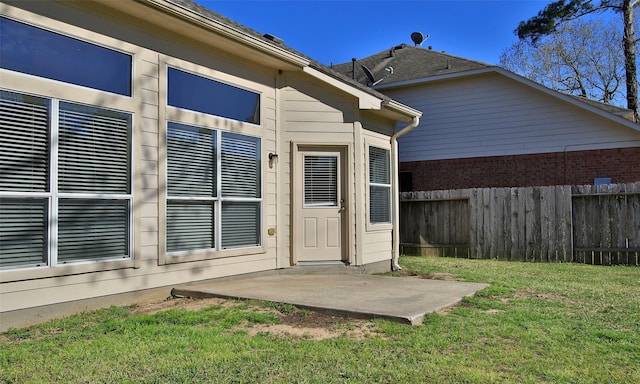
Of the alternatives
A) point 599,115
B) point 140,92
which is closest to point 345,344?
point 140,92

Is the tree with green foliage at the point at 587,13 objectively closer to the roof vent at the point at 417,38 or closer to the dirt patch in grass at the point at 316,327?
the roof vent at the point at 417,38

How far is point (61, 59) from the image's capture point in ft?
15.8

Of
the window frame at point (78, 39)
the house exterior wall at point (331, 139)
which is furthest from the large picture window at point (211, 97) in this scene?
the house exterior wall at point (331, 139)

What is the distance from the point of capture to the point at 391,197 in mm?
9242

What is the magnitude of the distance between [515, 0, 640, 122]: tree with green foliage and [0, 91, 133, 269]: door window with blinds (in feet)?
55.5

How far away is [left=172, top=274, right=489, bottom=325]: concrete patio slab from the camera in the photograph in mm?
4770

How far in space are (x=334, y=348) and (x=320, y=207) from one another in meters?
4.20

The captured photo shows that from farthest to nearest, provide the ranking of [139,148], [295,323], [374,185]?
[374,185] → [139,148] → [295,323]

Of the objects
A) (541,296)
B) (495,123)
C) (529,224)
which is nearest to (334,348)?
(541,296)

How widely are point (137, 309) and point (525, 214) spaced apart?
8.51 meters

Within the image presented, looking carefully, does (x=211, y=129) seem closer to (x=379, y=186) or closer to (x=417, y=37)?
(x=379, y=186)

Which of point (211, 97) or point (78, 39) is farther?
point (211, 97)

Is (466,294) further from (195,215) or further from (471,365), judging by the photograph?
(195,215)

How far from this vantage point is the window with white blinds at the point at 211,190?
5926 mm
